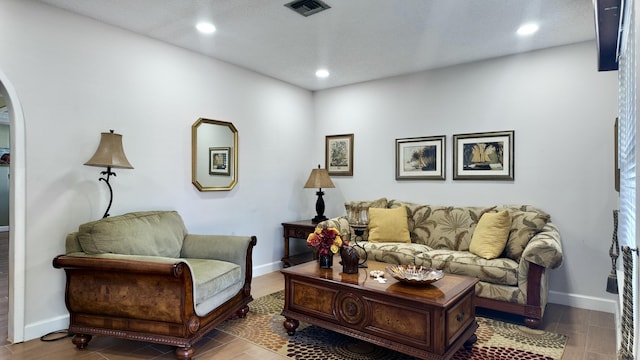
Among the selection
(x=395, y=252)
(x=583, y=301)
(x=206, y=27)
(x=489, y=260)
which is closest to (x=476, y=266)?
(x=489, y=260)

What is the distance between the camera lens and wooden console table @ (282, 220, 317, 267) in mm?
4609

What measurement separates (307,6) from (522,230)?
279 centimetres

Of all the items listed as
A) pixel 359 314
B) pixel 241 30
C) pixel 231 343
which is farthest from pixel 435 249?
pixel 241 30

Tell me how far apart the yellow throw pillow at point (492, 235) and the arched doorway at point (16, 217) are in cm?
381

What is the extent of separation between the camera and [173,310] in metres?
2.44

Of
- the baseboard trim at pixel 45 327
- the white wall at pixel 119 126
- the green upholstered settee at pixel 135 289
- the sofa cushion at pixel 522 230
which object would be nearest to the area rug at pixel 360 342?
the green upholstered settee at pixel 135 289

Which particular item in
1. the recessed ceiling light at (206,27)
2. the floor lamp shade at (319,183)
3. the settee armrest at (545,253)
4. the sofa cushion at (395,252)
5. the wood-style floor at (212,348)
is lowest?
the wood-style floor at (212,348)

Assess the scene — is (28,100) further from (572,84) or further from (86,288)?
(572,84)

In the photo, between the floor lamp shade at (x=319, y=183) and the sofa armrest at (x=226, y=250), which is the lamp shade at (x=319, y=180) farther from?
the sofa armrest at (x=226, y=250)

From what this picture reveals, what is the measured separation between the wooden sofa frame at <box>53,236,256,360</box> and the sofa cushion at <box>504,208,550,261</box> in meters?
2.77

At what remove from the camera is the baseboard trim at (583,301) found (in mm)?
3395

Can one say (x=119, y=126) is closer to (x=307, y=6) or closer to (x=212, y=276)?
(x=212, y=276)

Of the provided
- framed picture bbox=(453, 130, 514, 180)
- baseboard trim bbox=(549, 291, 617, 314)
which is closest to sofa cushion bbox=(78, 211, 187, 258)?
framed picture bbox=(453, 130, 514, 180)

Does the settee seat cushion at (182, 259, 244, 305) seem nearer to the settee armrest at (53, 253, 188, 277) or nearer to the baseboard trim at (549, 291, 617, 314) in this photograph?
the settee armrest at (53, 253, 188, 277)
